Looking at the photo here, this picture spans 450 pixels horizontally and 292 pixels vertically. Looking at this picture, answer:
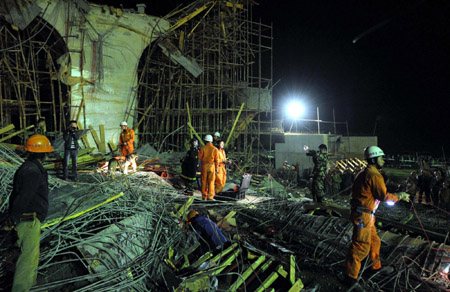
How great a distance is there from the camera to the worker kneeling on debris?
4754 mm

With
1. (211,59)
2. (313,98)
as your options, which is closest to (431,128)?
(313,98)

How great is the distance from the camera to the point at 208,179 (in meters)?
8.06

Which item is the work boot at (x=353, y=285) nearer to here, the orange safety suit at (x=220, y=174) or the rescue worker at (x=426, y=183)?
the orange safety suit at (x=220, y=174)

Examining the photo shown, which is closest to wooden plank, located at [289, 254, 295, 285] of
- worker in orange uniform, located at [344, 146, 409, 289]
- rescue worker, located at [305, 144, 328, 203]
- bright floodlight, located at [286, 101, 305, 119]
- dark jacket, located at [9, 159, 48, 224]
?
worker in orange uniform, located at [344, 146, 409, 289]

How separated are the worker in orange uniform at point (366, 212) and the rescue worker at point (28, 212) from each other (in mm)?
4037

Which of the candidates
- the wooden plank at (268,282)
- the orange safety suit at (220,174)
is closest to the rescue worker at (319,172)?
the orange safety suit at (220,174)

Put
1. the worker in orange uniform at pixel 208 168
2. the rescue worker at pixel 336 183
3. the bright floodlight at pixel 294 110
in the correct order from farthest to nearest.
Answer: the bright floodlight at pixel 294 110, the rescue worker at pixel 336 183, the worker in orange uniform at pixel 208 168

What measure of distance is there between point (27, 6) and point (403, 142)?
42.6 m

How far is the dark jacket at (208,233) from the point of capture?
15.6ft

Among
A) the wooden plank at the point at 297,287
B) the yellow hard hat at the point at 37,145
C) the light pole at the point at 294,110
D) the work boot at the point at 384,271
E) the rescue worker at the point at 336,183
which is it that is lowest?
the rescue worker at the point at 336,183

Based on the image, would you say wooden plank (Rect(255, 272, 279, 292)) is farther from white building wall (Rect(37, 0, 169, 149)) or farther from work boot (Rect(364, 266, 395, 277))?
white building wall (Rect(37, 0, 169, 149))

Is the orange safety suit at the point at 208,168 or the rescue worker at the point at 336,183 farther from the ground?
the orange safety suit at the point at 208,168

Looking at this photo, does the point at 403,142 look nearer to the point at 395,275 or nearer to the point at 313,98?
the point at 313,98

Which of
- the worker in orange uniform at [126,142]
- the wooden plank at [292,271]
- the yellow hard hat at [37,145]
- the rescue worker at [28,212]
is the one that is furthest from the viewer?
the worker in orange uniform at [126,142]
